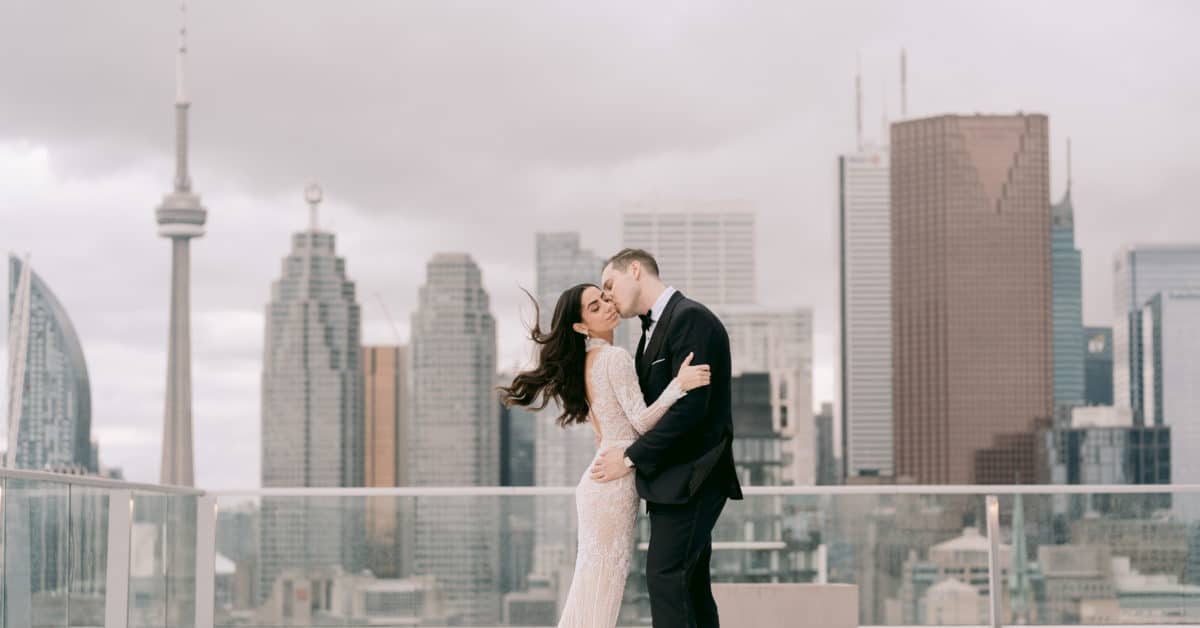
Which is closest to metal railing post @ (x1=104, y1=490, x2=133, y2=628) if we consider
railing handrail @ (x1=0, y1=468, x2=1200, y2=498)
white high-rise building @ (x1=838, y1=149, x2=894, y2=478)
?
railing handrail @ (x1=0, y1=468, x2=1200, y2=498)

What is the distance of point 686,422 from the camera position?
13.0 feet

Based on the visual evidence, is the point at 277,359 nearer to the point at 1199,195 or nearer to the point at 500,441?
the point at 500,441

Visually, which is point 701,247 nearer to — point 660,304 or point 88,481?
point 88,481

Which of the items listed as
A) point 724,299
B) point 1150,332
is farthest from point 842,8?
point 1150,332

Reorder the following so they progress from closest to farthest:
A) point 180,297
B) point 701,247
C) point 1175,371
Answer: point 180,297, point 1175,371, point 701,247

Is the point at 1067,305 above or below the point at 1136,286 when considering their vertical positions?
below

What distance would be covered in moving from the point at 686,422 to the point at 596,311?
1.21ft

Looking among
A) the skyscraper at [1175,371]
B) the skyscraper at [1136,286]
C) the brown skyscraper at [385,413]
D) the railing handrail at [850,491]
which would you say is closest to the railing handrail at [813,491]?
the railing handrail at [850,491]

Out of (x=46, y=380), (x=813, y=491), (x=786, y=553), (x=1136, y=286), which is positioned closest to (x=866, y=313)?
(x=1136, y=286)

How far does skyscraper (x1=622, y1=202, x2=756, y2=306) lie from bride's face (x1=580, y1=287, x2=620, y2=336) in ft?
425

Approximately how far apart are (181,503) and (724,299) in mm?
130047

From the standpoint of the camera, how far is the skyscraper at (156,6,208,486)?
298 feet

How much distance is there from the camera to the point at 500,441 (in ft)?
425

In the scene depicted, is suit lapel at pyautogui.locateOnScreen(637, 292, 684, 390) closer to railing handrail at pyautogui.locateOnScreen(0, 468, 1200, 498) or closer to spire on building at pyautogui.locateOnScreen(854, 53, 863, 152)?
railing handrail at pyautogui.locateOnScreen(0, 468, 1200, 498)
